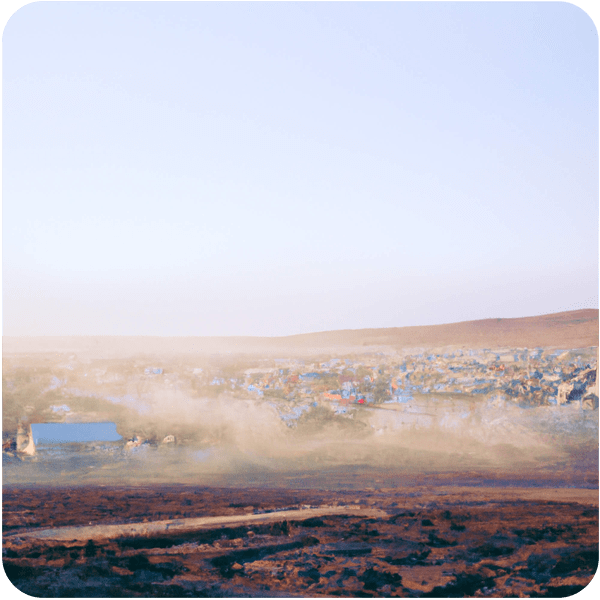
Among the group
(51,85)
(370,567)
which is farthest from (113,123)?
(370,567)

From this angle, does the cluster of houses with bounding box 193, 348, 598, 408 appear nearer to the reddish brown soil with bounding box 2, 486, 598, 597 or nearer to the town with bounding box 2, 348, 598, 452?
the town with bounding box 2, 348, 598, 452

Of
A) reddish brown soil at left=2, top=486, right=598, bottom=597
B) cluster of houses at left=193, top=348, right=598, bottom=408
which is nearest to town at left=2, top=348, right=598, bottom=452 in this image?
cluster of houses at left=193, top=348, right=598, bottom=408

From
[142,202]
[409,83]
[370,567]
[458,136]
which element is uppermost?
[409,83]

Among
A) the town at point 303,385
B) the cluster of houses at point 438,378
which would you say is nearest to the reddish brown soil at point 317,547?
the town at point 303,385

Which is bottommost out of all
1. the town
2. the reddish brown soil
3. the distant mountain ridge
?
the reddish brown soil

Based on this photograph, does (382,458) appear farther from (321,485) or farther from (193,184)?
(193,184)

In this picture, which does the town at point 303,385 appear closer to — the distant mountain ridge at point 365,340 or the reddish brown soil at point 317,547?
the distant mountain ridge at point 365,340

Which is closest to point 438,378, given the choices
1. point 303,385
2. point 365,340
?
point 365,340

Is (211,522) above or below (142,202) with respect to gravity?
below

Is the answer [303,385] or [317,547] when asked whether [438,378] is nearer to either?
[303,385]
